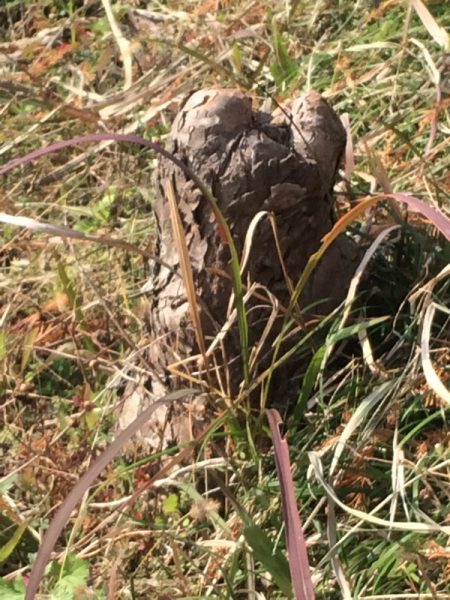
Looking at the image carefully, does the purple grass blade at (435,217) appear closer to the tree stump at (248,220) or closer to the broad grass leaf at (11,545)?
the tree stump at (248,220)

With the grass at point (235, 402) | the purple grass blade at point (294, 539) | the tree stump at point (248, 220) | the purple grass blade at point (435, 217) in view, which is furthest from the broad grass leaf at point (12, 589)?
the purple grass blade at point (435, 217)

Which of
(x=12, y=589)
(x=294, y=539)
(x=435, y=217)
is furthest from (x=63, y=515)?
(x=435, y=217)

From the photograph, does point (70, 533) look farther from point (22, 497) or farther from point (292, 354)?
point (292, 354)

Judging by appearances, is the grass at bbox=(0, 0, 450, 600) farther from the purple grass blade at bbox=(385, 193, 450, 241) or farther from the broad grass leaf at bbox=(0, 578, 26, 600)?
the purple grass blade at bbox=(385, 193, 450, 241)

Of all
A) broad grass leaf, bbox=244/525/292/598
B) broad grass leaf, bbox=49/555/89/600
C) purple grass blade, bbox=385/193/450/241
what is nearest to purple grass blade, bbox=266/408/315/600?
broad grass leaf, bbox=244/525/292/598

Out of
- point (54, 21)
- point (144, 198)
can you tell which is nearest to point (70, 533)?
point (144, 198)

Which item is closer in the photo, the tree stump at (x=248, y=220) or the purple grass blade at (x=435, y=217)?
the purple grass blade at (x=435, y=217)
